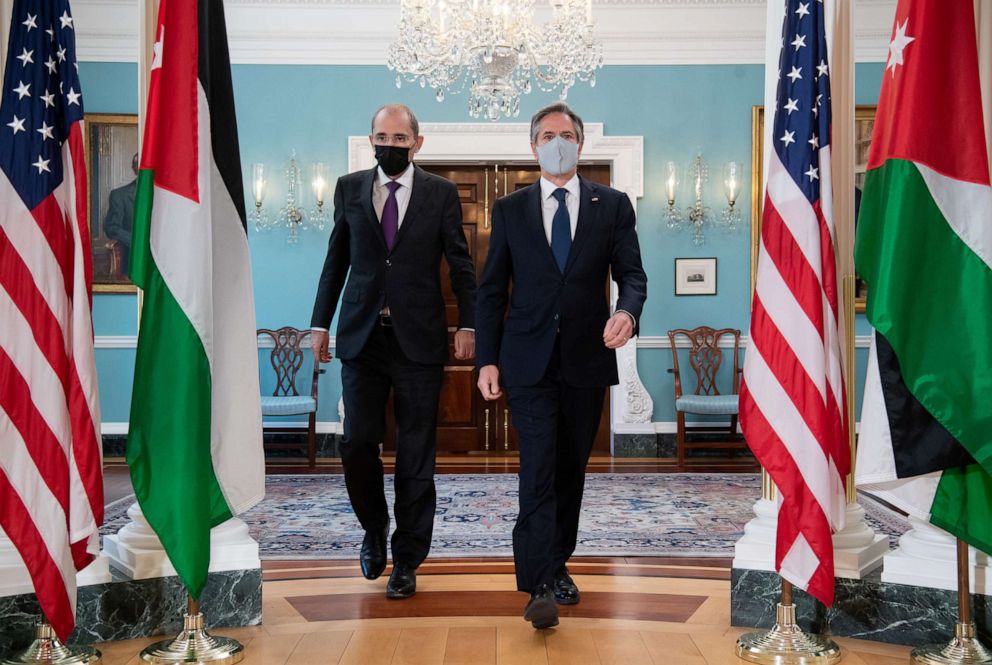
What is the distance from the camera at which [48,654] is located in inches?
109

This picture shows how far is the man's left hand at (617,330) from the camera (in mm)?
2996

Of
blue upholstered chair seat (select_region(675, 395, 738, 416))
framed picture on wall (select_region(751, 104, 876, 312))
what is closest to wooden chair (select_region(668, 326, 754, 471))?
blue upholstered chair seat (select_region(675, 395, 738, 416))

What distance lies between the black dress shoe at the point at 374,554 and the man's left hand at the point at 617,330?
1.28 metres

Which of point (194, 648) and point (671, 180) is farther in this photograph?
point (671, 180)

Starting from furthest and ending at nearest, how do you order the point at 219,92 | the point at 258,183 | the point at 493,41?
the point at 258,183, the point at 493,41, the point at 219,92

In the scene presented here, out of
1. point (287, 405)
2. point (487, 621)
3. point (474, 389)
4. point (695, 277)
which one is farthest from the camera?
point (474, 389)

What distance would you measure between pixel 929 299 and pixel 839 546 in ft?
3.04

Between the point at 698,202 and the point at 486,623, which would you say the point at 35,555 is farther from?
the point at 698,202

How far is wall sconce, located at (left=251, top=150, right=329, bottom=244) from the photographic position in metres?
8.21

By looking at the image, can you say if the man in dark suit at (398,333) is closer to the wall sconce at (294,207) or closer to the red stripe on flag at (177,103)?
the red stripe on flag at (177,103)

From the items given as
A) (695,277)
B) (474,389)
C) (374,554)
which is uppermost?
(695,277)

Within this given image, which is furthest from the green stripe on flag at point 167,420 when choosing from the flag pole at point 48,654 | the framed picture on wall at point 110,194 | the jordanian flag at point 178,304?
the framed picture on wall at point 110,194

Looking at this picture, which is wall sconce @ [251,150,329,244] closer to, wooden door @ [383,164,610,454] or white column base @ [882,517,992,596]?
wooden door @ [383,164,610,454]

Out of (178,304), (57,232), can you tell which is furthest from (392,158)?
(57,232)
